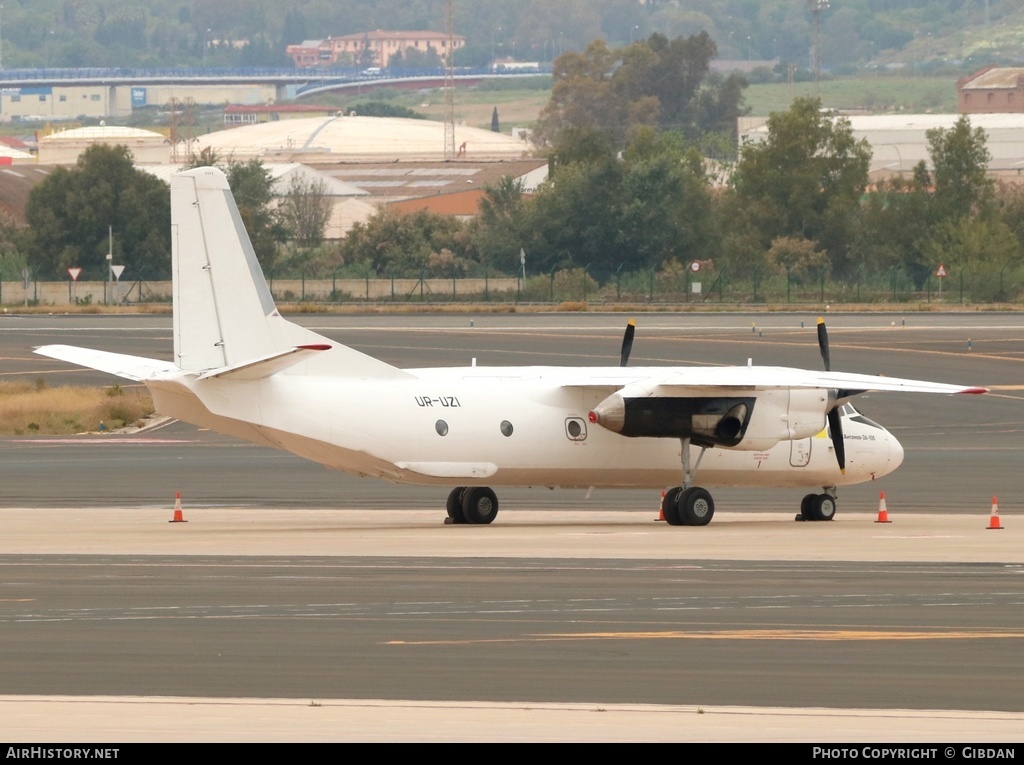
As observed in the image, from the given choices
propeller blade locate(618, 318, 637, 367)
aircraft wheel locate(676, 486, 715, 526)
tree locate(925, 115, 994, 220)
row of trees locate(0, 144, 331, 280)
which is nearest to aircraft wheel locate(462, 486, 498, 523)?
aircraft wheel locate(676, 486, 715, 526)

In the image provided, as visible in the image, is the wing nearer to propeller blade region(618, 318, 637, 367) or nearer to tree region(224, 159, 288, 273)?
propeller blade region(618, 318, 637, 367)

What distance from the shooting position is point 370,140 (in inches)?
7697

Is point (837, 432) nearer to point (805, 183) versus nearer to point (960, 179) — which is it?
point (805, 183)

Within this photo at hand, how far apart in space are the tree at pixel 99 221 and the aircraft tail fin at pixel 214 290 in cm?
7949

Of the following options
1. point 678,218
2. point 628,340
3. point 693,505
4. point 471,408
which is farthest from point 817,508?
point 678,218

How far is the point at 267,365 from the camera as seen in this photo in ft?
83.2

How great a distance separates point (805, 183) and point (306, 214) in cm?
4567

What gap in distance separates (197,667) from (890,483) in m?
23.2

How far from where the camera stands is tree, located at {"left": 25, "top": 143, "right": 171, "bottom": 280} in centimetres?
10475

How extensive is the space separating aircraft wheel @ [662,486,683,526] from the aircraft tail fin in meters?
6.24

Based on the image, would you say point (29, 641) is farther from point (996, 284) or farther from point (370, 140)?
point (370, 140)

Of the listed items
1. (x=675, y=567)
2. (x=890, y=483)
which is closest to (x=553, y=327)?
(x=890, y=483)

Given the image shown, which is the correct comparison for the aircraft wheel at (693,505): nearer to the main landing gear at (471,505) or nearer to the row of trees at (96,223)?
the main landing gear at (471,505)

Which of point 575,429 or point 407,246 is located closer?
point 575,429
